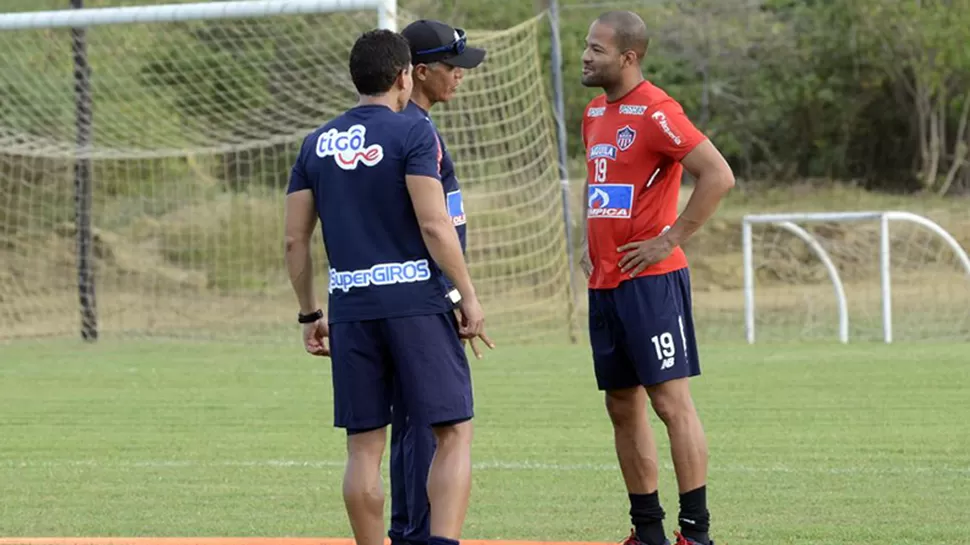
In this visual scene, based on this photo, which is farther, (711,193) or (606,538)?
(606,538)

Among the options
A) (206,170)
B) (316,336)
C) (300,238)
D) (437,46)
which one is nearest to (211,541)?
(316,336)

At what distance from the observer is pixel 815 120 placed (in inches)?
1492

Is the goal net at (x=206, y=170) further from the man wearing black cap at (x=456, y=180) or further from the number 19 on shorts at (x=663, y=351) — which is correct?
the number 19 on shorts at (x=663, y=351)

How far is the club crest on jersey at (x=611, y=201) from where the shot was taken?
267 inches

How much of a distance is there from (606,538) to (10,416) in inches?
249

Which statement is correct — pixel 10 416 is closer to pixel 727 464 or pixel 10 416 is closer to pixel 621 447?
pixel 727 464

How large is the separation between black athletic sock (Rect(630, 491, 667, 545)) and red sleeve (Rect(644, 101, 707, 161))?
1.39 meters

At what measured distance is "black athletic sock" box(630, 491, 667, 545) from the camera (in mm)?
6812

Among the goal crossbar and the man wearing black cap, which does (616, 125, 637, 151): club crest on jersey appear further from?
the goal crossbar

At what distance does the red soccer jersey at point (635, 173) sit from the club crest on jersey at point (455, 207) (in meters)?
0.70

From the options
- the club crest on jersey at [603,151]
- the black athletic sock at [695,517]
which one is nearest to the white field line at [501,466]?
the black athletic sock at [695,517]

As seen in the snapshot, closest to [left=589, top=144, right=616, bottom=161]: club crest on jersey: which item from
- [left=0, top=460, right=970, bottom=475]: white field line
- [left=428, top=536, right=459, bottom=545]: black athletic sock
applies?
[left=428, top=536, right=459, bottom=545]: black athletic sock

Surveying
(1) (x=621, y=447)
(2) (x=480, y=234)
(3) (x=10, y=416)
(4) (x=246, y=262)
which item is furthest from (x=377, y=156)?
(4) (x=246, y=262)

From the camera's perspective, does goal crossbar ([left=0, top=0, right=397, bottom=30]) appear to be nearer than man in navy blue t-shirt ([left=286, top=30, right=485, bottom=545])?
No
